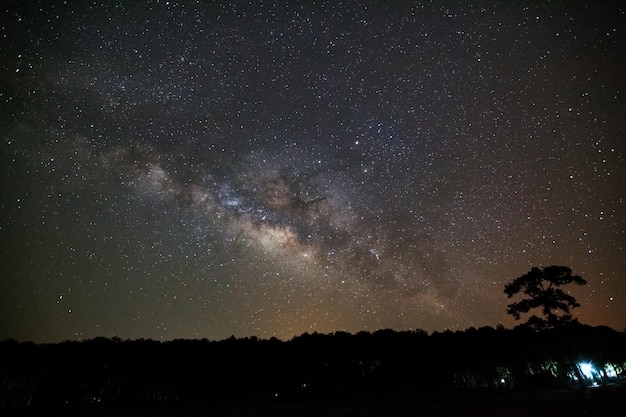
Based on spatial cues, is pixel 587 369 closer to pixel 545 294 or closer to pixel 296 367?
pixel 545 294

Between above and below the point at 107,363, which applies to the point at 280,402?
below

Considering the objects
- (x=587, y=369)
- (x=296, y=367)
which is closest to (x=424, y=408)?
(x=296, y=367)

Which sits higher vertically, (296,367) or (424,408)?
(296,367)

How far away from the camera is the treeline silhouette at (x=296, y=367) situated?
21.6 metres

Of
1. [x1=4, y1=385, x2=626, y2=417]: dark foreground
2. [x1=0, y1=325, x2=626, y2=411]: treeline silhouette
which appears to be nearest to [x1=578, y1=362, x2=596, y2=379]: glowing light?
[x1=0, y1=325, x2=626, y2=411]: treeline silhouette

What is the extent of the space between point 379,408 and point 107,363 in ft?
52.2

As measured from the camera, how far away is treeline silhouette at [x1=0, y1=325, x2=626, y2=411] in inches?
850

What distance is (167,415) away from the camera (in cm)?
1727

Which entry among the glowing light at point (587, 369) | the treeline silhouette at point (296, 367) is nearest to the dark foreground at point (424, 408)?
the treeline silhouette at point (296, 367)

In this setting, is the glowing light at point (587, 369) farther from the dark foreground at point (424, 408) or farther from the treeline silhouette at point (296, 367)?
the dark foreground at point (424, 408)

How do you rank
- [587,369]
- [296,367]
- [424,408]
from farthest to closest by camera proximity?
[587,369]
[296,367]
[424,408]

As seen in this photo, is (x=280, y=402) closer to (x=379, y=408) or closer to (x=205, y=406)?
(x=205, y=406)

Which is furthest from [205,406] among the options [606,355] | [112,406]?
[606,355]

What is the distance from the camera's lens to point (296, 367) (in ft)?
79.6
